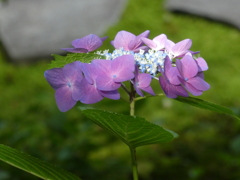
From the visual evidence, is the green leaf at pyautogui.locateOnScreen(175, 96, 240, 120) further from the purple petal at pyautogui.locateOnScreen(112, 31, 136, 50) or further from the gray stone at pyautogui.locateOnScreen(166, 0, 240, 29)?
the gray stone at pyautogui.locateOnScreen(166, 0, 240, 29)

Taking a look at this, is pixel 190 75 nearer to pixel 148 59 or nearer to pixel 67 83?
pixel 148 59

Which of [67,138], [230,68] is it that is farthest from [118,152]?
[230,68]

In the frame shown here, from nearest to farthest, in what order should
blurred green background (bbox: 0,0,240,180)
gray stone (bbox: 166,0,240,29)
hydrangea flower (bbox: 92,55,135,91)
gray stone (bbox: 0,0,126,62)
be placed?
hydrangea flower (bbox: 92,55,135,91) < blurred green background (bbox: 0,0,240,180) < gray stone (bbox: 0,0,126,62) < gray stone (bbox: 166,0,240,29)

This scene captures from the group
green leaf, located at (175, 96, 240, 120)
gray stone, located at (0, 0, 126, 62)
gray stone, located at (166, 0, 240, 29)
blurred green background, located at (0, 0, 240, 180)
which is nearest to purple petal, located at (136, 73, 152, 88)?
green leaf, located at (175, 96, 240, 120)

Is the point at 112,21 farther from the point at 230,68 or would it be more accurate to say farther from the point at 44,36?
the point at 230,68

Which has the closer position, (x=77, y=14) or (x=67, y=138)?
(x=67, y=138)

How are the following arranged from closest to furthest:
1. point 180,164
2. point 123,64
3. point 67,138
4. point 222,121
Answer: point 123,64
point 67,138
point 180,164
point 222,121
